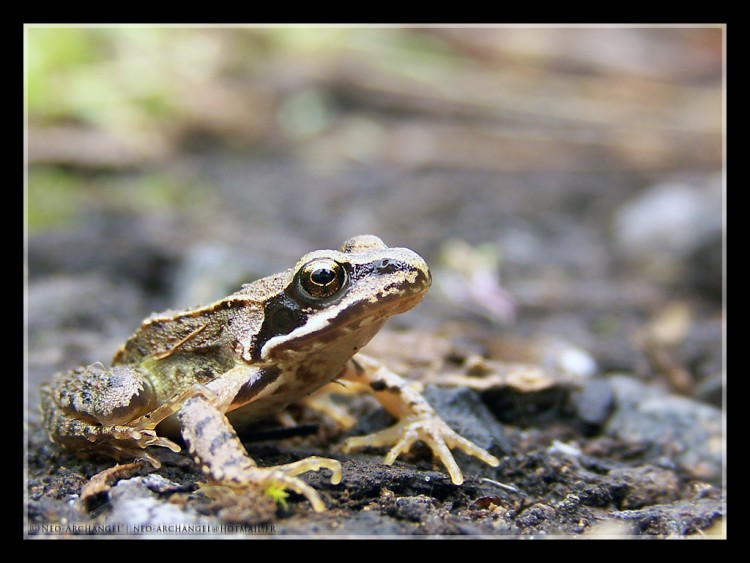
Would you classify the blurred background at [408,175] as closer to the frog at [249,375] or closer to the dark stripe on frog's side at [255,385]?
the frog at [249,375]

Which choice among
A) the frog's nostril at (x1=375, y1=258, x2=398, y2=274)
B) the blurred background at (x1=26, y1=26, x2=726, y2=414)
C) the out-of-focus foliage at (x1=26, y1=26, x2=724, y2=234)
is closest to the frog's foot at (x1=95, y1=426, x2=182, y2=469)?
the frog's nostril at (x1=375, y1=258, x2=398, y2=274)

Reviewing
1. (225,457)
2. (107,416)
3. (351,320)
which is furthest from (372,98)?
(225,457)

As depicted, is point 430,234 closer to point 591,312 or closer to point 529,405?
point 591,312

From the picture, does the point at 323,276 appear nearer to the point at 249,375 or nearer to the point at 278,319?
the point at 278,319

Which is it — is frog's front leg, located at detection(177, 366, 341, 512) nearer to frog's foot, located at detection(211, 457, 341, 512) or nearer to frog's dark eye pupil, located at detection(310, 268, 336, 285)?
Answer: frog's foot, located at detection(211, 457, 341, 512)
